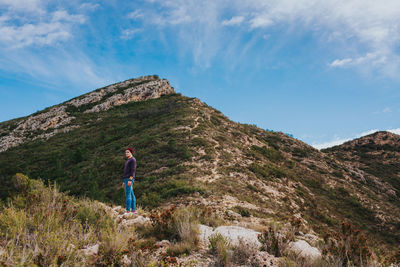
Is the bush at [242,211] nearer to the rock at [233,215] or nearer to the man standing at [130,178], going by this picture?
the rock at [233,215]

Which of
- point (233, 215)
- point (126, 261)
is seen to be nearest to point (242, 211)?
point (233, 215)

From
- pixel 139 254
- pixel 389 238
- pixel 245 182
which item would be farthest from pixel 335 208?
pixel 139 254

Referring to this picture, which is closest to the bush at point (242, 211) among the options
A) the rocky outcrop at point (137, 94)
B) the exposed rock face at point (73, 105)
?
the exposed rock face at point (73, 105)

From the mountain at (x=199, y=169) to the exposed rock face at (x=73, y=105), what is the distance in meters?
0.35

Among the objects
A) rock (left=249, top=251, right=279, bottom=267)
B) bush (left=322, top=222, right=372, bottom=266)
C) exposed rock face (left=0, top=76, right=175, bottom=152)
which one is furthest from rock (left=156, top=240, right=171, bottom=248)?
exposed rock face (left=0, top=76, right=175, bottom=152)

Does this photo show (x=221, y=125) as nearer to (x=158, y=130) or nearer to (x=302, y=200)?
(x=158, y=130)

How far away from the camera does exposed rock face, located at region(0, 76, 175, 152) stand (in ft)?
119

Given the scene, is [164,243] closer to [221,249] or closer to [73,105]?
[221,249]

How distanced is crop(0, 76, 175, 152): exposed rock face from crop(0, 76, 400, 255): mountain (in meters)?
0.35

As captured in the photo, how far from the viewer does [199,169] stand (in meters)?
15.4

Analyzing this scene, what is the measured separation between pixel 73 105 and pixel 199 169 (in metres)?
43.5

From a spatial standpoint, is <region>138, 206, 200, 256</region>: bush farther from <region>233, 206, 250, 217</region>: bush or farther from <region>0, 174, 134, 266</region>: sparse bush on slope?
<region>233, 206, 250, 217</region>: bush

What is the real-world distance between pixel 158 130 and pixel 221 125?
9391 mm

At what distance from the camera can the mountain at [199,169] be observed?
13.2m
